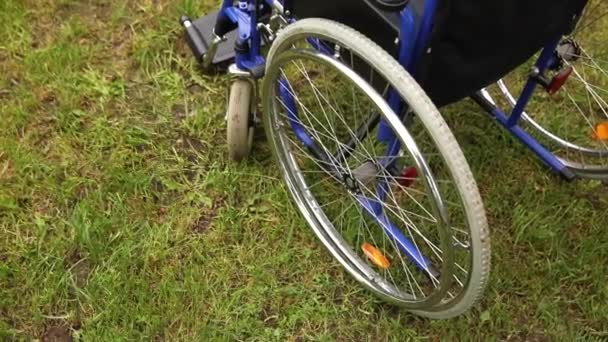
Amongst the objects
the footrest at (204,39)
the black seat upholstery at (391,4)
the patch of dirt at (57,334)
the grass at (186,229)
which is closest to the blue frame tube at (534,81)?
the grass at (186,229)

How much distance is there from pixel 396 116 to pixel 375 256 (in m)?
0.48

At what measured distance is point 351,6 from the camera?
128cm

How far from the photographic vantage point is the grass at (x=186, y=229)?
1.65 metres

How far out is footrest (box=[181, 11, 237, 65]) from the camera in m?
2.01

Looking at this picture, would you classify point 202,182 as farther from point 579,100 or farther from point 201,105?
point 579,100

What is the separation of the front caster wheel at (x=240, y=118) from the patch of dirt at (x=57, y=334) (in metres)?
0.59

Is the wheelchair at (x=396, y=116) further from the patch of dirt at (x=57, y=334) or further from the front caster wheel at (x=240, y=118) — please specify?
the patch of dirt at (x=57, y=334)

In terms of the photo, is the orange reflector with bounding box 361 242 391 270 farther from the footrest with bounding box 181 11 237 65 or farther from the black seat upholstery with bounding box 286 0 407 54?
the footrest with bounding box 181 11 237 65

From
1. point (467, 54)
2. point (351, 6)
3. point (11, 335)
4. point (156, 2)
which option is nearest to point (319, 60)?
point (351, 6)

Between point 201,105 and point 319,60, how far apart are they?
0.82 metres

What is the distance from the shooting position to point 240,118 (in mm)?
1748

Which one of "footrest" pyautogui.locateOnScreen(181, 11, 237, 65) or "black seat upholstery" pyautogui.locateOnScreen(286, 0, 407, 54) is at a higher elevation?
"black seat upholstery" pyautogui.locateOnScreen(286, 0, 407, 54)

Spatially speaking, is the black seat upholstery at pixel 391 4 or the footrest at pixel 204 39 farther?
the footrest at pixel 204 39

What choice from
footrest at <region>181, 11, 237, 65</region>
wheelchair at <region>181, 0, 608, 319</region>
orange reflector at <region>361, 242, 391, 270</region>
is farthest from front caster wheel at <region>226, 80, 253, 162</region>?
orange reflector at <region>361, 242, 391, 270</region>
